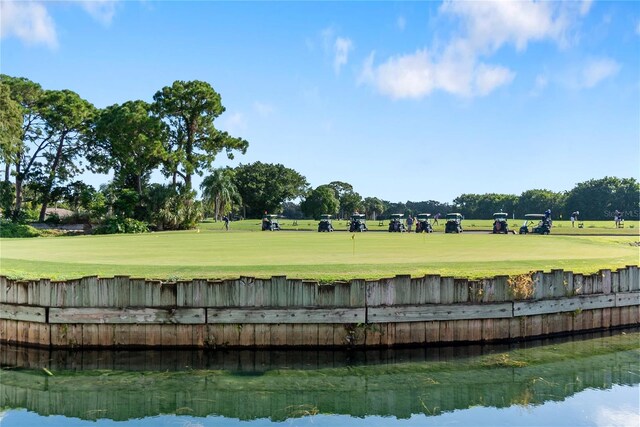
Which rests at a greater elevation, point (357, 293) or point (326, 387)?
point (357, 293)

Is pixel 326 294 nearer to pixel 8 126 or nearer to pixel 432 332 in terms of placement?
pixel 432 332

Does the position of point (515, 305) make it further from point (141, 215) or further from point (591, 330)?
point (141, 215)

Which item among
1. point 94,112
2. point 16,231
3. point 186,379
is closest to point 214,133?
point 94,112

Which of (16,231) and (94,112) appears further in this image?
(94,112)

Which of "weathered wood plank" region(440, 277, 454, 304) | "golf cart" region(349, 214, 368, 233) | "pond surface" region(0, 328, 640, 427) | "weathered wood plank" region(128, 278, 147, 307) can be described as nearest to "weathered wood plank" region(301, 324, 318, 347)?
"pond surface" region(0, 328, 640, 427)

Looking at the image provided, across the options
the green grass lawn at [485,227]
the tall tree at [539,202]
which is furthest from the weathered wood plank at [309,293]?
the tall tree at [539,202]

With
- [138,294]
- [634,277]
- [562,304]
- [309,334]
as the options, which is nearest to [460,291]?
[562,304]

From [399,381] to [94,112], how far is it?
63.4 meters

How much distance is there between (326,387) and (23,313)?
7370mm

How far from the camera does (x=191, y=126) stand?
228ft

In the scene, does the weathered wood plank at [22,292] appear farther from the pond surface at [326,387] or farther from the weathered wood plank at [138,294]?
the weathered wood plank at [138,294]

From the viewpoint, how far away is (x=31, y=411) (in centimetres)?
957

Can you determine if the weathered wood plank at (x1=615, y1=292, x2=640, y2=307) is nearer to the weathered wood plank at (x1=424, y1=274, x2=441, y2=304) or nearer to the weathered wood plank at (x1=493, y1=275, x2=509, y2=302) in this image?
the weathered wood plank at (x1=493, y1=275, x2=509, y2=302)

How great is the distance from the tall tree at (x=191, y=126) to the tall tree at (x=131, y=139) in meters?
2.38
